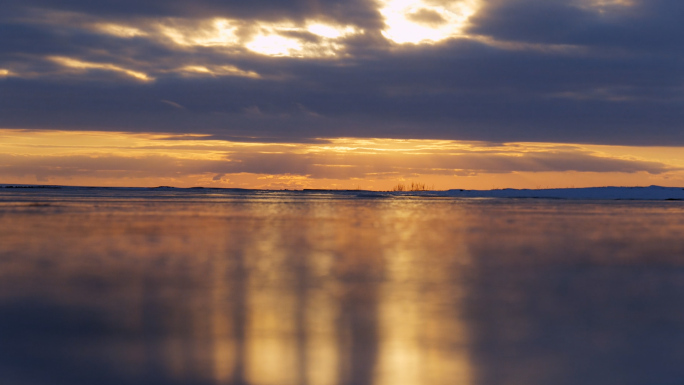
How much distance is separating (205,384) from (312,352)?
1.35 metres

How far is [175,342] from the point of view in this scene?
23.1 feet

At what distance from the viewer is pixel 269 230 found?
72.2 feet

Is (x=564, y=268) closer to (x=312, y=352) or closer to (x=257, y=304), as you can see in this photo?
(x=257, y=304)

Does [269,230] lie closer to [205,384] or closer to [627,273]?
[627,273]

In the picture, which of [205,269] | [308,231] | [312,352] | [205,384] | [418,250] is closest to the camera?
[205,384]

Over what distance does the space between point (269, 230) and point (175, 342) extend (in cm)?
1501

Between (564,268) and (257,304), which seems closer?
(257,304)

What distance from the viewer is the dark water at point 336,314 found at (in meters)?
6.14

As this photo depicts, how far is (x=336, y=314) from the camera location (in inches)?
337

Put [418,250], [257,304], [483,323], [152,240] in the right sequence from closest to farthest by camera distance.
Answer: [483,323] < [257,304] < [418,250] < [152,240]

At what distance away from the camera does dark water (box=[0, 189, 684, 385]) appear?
242 inches

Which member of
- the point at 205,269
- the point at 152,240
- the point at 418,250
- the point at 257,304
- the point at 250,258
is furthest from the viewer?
the point at 152,240

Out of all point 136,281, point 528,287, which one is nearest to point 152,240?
point 136,281

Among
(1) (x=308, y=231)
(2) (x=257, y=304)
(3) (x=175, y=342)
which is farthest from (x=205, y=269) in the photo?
(1) (x=308, y=231)
